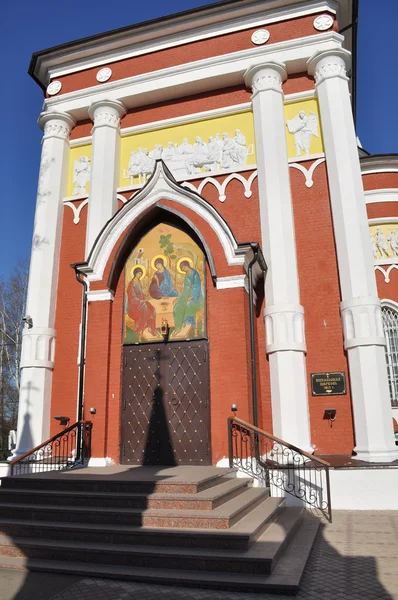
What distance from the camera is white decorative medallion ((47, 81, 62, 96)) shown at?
45.0 ft

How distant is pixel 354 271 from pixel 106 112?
801 centimetres

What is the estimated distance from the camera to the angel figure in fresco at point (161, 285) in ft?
32.1

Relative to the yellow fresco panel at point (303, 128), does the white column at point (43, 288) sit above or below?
below

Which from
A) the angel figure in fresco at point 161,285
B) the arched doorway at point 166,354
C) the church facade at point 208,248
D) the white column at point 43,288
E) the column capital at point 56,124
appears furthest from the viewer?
the column capital at point 56,124

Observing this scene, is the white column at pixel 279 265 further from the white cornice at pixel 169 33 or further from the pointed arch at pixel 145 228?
the pointed arch at pixel 145 228

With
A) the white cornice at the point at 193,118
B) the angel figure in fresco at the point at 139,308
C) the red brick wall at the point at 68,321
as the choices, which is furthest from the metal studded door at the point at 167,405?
the white cornice at the point at 193,118

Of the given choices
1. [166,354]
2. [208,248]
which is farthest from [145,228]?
[166,354]

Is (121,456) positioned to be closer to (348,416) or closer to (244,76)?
(348,416)

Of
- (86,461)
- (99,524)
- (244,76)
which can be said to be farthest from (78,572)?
(244,76)

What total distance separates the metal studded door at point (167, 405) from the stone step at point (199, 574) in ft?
12.2

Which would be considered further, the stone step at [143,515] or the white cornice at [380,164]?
the white cornice at [380,164]

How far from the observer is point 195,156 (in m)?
12.1

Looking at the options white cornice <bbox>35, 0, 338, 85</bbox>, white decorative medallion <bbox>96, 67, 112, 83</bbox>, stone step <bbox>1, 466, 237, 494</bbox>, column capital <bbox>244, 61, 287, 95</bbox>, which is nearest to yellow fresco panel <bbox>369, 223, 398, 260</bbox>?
column capital <bbox>244, 61, 287, 95</bbox>

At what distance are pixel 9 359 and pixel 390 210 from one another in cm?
1800
